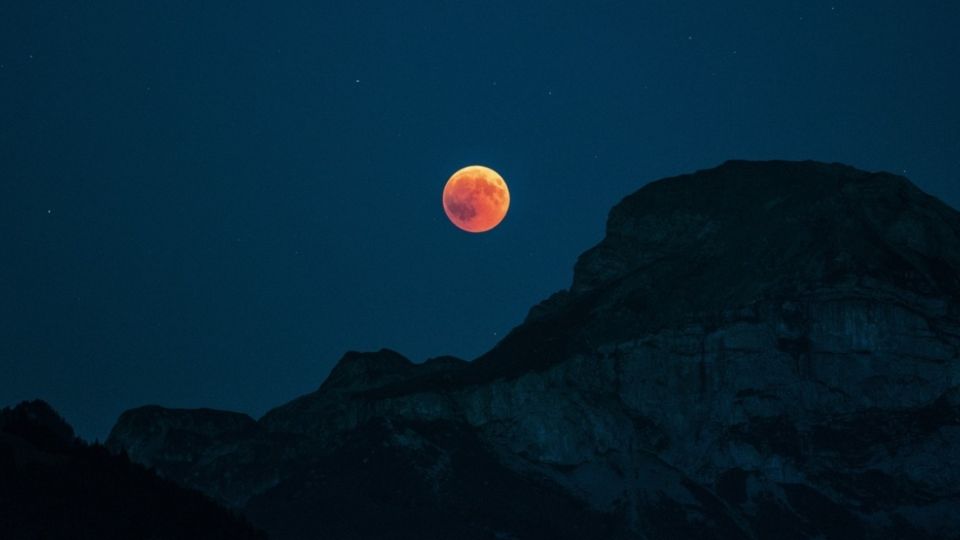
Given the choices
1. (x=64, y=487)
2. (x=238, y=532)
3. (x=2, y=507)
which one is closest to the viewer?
(x=2, y=507)

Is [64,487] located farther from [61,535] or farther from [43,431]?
[43,431]

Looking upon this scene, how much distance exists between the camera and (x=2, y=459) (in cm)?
14350

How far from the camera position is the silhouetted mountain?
451 ft

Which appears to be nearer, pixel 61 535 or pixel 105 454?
pixel 61 535

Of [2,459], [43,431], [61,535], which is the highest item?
[43,431]

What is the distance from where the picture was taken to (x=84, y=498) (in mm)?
145375

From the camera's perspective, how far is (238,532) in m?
156

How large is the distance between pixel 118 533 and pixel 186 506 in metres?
17.6

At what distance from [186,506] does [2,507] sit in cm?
2919

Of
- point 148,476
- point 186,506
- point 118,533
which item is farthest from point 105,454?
point 118,533

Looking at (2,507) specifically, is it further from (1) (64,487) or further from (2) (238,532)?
(2) (238,532)

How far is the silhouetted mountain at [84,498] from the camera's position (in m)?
137

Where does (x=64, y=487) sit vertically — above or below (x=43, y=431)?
below

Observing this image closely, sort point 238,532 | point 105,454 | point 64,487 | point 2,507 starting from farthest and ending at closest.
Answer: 1. point 105,454
2. point 238,532
3. point 64,487
4. point 2,507
